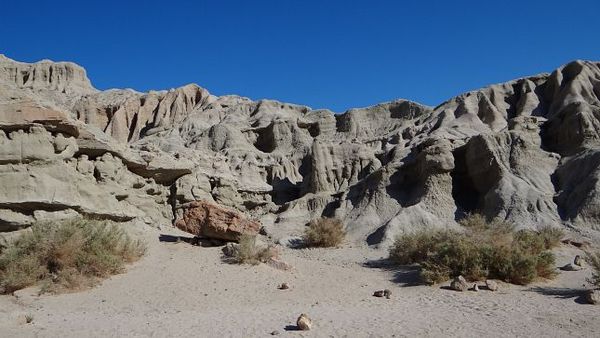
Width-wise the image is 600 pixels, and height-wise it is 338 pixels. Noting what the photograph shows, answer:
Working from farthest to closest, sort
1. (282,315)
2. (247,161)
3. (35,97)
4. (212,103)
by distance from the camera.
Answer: (212,103)
(247,161)
(35,97)
(282,315)

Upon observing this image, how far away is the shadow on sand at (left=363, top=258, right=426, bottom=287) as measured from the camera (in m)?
13.0

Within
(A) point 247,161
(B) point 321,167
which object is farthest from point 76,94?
(B) point 321,167

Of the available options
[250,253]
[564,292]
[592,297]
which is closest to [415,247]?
[564,292]

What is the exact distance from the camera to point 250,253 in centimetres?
Result: 1380

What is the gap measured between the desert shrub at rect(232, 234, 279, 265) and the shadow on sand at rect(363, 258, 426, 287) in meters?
3.80

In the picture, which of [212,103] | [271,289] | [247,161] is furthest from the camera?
[212,103]

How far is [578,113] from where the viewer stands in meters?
25.7

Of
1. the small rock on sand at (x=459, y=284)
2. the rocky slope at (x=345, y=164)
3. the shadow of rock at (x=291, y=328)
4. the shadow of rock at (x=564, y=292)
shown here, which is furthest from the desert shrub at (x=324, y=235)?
the shadow of rock at (x=291, y=328)

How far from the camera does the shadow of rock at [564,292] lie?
388 inches

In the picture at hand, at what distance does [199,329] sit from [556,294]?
798 cm

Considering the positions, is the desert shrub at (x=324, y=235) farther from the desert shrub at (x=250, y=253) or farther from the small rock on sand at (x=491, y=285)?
the small rock on sand at (x=491, y=285)

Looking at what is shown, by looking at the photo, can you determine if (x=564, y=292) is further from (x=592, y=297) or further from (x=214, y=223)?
(x=214, y=223)

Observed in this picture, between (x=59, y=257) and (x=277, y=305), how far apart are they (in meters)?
6.05

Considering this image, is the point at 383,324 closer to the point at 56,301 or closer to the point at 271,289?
the point at 271,289
